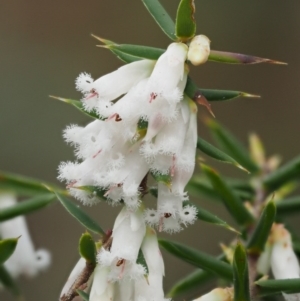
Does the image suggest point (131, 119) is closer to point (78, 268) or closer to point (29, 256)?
point (78, 268)

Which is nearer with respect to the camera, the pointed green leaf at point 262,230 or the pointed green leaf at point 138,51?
the pointed green leaf at point 138,51

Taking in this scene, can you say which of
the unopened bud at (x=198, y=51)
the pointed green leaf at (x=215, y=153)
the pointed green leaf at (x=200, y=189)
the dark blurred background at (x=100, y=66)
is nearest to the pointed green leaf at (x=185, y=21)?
the unopened bud at (x=198, y=51)

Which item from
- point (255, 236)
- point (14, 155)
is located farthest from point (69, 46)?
point (255, 236)

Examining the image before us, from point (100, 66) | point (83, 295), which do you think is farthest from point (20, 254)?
point (100, 66)

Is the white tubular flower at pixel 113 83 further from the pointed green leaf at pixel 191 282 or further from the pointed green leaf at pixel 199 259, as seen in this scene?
the pointed green leaf at pixel 191 282

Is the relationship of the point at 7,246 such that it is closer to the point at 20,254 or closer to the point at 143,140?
the point at 143,140
